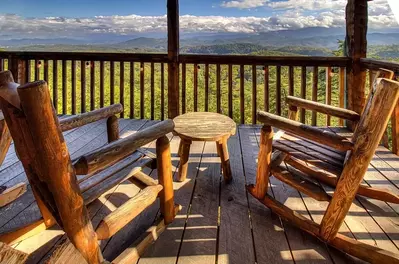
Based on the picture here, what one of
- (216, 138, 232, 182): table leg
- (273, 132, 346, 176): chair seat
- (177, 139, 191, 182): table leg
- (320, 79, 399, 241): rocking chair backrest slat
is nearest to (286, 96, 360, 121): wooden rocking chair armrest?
(273, 132, 346, 176): chair seat

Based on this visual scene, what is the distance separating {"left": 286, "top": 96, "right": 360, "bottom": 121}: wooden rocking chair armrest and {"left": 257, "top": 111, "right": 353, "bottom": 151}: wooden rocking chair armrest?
2.34ft

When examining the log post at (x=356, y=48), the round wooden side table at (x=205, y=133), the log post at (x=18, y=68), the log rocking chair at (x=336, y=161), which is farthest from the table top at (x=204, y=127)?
the log post at (x=18, y=68)

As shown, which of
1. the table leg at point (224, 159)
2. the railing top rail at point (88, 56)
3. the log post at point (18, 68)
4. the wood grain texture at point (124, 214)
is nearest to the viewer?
the wood grain texture at point (124, 214)

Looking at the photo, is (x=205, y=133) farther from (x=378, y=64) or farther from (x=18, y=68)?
(x=18, y=68)

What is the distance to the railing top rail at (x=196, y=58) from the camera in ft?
12.2

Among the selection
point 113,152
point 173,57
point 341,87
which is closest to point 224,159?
point 113,152

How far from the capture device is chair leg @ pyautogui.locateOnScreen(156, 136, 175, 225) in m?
1.64

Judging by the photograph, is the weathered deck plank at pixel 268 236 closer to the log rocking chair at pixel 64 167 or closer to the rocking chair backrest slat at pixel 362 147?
the rocking chair backrest slat at pixel 362 147

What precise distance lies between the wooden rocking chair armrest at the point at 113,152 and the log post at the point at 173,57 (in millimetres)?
2427

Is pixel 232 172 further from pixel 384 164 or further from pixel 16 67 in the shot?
pixel 16 67

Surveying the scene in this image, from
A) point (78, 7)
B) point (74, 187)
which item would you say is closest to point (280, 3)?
point (78, 7)

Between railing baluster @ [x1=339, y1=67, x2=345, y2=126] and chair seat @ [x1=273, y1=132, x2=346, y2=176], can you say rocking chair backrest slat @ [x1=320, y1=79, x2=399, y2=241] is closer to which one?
chair seat @ [x1=273, y1=132, x2=346, y2=176]

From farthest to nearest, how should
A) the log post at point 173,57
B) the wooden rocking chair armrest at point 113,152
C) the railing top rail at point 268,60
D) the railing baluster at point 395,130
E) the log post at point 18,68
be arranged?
the log post at point 18,68 → the log post at point 173,57 → the railing top rail at point 268,60 → the railing baluster at point 395,130 → the wooden rocking chair armrest at point 113,152

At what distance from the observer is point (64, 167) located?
1003 millimetres
